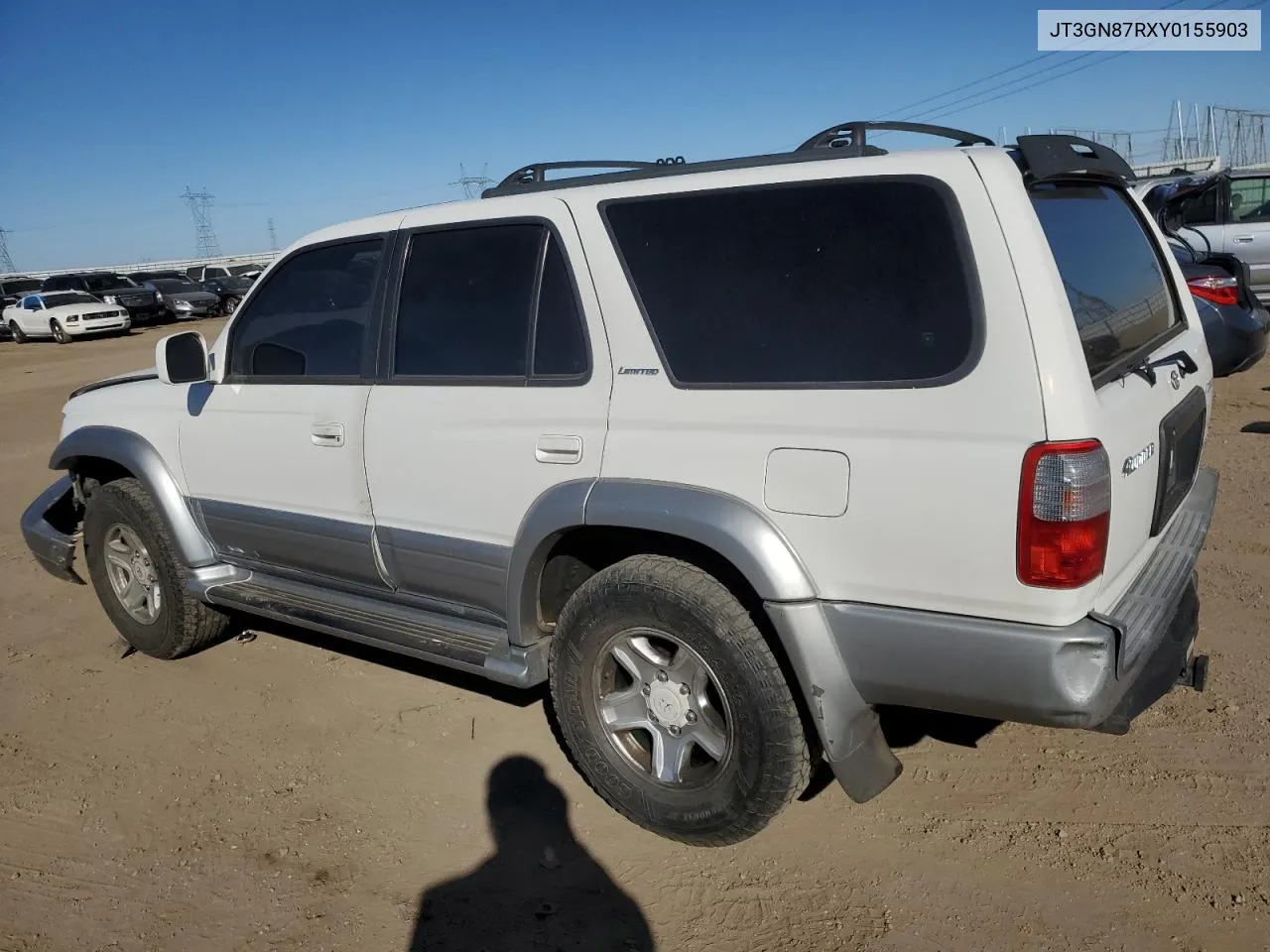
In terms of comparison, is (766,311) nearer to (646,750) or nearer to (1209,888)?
(646,750)

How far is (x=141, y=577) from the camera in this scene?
15.3ft

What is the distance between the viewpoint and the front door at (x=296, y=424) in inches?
145

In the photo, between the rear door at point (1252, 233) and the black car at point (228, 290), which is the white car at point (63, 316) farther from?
the rear door at point (1252, 233)

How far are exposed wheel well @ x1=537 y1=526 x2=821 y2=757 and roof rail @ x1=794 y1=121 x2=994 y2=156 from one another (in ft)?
3.97

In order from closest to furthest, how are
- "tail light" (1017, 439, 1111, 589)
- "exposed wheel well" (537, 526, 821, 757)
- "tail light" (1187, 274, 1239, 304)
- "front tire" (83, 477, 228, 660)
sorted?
"tail light" (1017, 439, 1111, 589), "exposed wheel well" (537, 526, 821, 757), "front tire" (83, 477, 228, 660), "tail light" (1187, 274, 1239, 304)

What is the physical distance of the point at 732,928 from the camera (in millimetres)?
2730

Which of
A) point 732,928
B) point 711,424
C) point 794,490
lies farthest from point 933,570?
point 732,928

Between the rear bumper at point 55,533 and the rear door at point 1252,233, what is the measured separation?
11.6 m

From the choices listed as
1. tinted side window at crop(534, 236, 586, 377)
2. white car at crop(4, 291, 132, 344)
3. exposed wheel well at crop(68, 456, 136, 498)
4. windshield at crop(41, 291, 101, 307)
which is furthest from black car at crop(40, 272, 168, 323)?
tinted side window at crop(534, 236, 586, 377)

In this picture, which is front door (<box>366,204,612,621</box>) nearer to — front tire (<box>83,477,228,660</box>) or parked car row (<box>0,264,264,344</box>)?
front tire (<box>83,477,228,660</box>)

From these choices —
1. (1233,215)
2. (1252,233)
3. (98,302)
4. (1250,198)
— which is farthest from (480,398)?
(98,302)

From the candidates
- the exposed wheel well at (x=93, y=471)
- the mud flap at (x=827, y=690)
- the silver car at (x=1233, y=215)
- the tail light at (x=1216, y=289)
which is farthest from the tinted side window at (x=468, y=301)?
the silver car at (x=1233, y=215)

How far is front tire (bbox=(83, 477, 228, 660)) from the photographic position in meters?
4.45

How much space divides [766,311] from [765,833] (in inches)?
65.1
